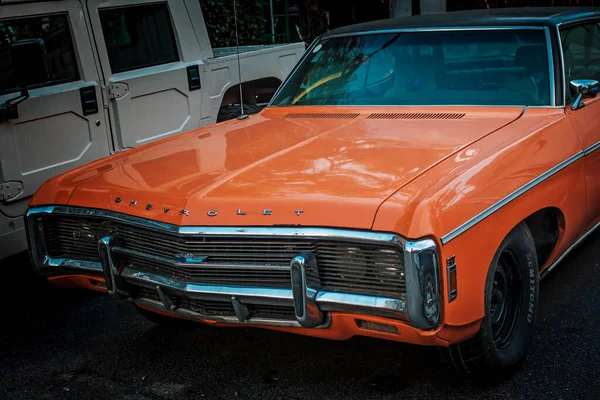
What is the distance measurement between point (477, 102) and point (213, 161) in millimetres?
1459

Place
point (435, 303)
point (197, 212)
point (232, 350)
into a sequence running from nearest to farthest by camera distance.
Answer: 1. point (435, 303)
2. point (197, 212)
3. point (232, 350)

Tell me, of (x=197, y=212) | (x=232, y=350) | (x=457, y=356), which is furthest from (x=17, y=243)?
(x=457, y=356)

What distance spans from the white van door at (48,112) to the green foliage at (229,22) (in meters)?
4.71

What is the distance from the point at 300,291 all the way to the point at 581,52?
2.70 m

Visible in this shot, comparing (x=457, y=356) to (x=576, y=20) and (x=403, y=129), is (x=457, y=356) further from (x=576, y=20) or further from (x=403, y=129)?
(x=576, y=20)

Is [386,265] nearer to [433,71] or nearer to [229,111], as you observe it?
[433,71]

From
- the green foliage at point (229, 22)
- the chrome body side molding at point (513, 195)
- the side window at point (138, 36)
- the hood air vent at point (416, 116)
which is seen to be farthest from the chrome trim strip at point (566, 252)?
the green foliage at point (229, 22)

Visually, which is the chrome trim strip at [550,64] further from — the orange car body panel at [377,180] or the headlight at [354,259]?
the headlight at [354,259]

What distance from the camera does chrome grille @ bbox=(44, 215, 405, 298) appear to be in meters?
3.00

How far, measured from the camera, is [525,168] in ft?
11.7

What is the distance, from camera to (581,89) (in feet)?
13.7

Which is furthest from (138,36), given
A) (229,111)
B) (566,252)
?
(566,252)

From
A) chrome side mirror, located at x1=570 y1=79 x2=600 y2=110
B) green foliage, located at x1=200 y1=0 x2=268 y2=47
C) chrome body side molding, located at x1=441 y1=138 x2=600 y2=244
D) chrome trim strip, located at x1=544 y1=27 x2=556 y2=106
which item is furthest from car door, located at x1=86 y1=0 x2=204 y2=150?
green foliage, located at x1=200 y1=0 x2=268 y2=47

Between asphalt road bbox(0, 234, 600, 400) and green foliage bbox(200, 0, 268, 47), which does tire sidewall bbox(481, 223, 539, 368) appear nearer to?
asphalt road bbox(0, 234, 600, 400)
